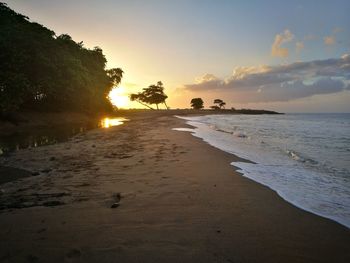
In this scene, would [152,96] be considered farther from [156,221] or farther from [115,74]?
[156,221]

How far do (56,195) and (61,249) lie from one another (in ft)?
7.57

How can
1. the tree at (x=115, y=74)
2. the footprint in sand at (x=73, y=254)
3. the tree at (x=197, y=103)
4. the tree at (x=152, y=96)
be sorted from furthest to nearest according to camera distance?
the tree at (x=197, y=103), the tree at (x=152, y=96), the tree at (x=115, y=74), the footprint in sand at (x=73, y=254)

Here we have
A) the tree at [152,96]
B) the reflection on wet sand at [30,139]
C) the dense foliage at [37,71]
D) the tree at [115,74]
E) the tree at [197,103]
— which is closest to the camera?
the reflection on wet sand at [30,139]

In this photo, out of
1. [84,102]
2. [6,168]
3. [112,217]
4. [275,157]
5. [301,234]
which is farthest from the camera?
[84,102]

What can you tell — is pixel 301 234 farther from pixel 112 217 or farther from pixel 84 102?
pixel 84 102

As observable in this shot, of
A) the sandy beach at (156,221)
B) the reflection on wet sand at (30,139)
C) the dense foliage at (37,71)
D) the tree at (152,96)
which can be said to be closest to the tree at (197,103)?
the tree at (152,96)

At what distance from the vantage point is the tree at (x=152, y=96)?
Result: 9762cm

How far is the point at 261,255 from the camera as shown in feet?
10.9

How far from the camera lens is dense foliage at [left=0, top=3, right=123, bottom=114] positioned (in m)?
21.3

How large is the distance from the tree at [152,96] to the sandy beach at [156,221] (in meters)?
91.2

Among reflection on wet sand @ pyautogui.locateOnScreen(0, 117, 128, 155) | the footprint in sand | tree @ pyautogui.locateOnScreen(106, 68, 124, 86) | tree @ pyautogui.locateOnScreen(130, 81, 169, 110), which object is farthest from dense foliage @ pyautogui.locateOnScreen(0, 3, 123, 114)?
tree @ pyautogui.locateOnScreen(130, 81, 169, 110)

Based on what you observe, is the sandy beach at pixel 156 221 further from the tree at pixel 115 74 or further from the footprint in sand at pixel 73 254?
the tree at pixel 115 74

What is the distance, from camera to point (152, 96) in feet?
321

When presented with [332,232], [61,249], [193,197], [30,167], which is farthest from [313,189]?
[30,167]
